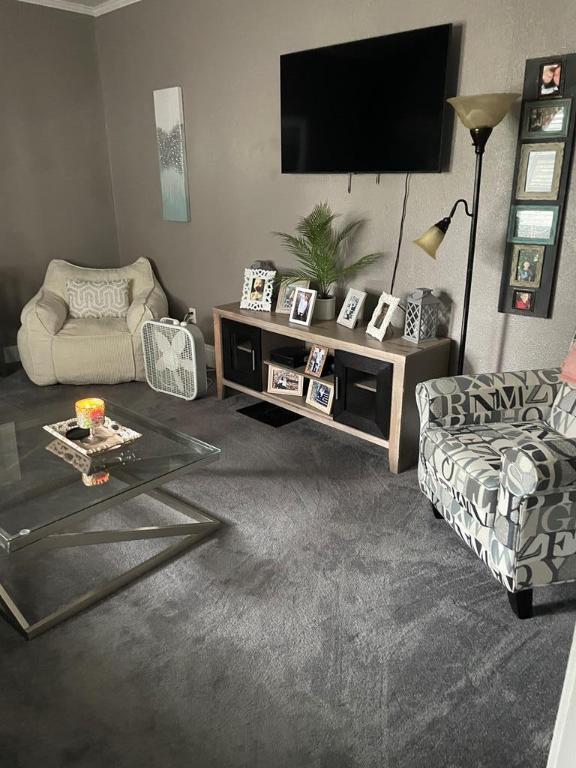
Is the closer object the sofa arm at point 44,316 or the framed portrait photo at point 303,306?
the framed portrait photo at point 303,306

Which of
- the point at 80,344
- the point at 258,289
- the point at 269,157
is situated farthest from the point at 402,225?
the point at 80,344

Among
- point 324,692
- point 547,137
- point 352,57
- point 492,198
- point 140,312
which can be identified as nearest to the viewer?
point 324,692

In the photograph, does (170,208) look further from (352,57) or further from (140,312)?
(352,57)

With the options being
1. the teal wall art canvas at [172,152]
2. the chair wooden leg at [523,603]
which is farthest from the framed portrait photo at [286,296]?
the chair wooden leg at [523,603]

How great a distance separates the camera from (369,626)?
6.21 ft

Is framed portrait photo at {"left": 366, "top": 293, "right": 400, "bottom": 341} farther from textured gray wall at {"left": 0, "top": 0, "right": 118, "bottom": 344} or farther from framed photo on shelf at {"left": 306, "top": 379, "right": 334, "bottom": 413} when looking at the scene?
textured gray wall at {"left": 0, "top": 0, "right": 118, "bottom": 344}

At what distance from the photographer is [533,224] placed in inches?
103

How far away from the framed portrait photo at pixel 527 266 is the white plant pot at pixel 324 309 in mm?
1005

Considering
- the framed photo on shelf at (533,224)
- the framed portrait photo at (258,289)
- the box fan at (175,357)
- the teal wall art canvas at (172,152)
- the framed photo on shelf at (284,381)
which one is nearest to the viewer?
the framed photo on shelf at (533,224)

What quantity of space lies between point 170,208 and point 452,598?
3.45 metres

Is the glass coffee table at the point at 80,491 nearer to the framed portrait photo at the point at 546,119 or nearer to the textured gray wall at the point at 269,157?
the textured gray wall at the point at 269,157

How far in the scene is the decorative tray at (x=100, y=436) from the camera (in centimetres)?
232

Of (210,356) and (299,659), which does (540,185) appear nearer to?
(299,659)

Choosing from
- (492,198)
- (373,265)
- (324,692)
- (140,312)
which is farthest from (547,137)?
(140,312)
